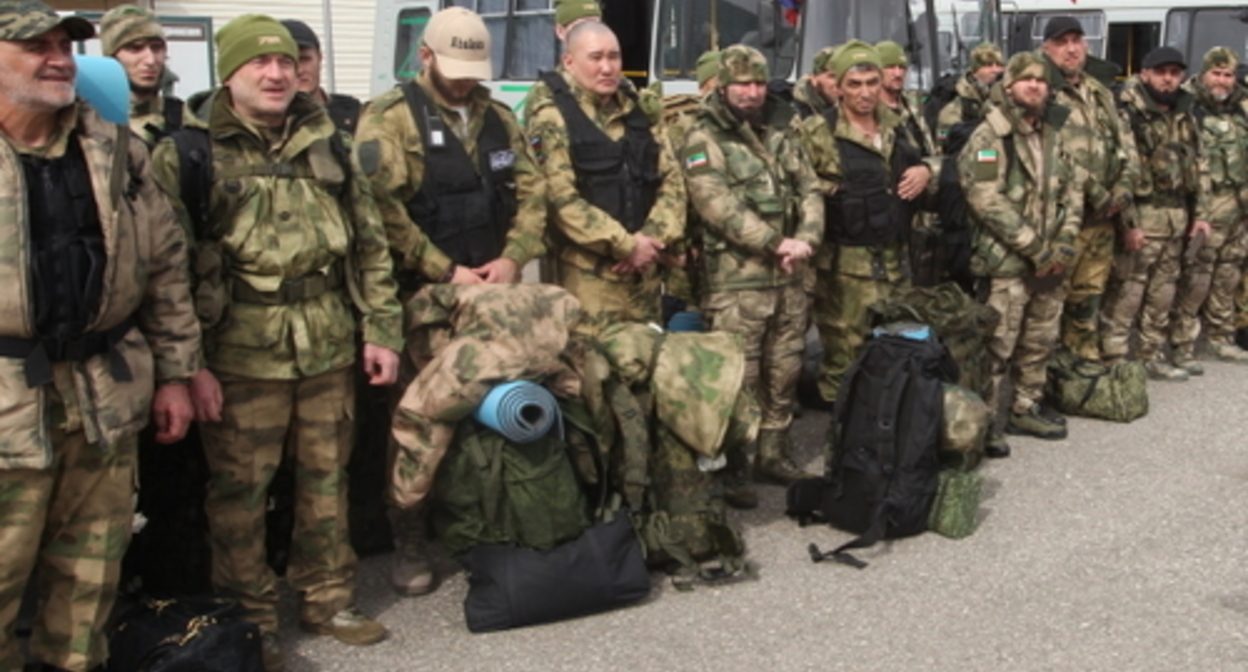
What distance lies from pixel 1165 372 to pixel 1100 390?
48.2 inches

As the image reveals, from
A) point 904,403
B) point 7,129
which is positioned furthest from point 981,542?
point 7,129

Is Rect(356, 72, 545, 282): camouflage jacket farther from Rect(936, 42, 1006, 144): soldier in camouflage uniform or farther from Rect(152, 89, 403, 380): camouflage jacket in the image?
Rect(936, 42, 1006, 144): soldier in camouflage uniform

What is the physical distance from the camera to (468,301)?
412 centimetres

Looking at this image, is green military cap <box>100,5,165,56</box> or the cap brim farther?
green military cap <box>100,5,165,56</box>

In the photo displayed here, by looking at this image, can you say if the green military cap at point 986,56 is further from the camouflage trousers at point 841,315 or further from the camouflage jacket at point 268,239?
the camouflage jacket at point 268,239

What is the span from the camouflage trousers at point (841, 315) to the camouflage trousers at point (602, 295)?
4.19ft

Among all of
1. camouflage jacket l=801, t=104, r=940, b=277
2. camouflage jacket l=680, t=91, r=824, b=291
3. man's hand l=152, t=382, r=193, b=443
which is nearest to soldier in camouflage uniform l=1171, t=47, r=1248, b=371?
camouflage jacket l=801, t=104, r=940, b=277

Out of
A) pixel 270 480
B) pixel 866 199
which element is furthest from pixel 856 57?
pixel 270 480

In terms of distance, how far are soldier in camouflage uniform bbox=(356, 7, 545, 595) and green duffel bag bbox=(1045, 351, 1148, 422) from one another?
11.0ft

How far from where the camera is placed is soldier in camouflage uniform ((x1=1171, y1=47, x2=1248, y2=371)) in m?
7.61

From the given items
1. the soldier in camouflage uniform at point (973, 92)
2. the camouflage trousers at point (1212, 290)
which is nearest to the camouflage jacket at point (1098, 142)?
the soldier in camouflage uniform at point (973, 92)

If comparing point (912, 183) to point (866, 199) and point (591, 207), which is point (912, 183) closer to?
point (866, 199)

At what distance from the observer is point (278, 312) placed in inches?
144

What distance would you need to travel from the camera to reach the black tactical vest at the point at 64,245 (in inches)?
116
